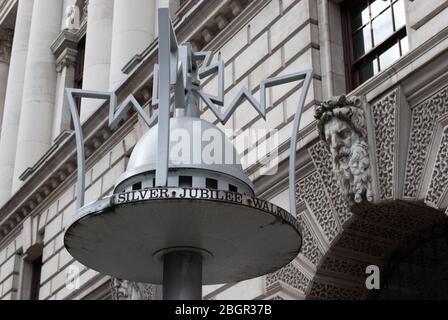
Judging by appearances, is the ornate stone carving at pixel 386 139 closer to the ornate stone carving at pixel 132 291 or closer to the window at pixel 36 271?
the ornate stone carving at pixel 132 291

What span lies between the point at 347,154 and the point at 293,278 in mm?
2178

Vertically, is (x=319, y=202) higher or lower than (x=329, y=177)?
lower

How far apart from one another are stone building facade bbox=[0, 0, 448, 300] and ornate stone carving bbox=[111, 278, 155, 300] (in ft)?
0.12

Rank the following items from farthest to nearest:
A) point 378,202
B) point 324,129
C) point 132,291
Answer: point 132,291 → point 324,129 → point 378,202

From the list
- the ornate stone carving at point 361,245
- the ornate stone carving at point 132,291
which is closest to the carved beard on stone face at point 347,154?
the ornate stone carving at point 361,245

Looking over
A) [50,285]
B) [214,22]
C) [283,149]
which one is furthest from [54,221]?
[283,149]

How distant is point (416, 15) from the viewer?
475 inches

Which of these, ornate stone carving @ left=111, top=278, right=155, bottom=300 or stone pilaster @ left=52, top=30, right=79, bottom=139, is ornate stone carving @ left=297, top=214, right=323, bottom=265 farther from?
stone pilaster @ left=52, top=30, right=79, bottom=139

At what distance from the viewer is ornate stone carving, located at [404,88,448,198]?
11.3 metres

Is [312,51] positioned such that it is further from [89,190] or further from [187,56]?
[89,190]

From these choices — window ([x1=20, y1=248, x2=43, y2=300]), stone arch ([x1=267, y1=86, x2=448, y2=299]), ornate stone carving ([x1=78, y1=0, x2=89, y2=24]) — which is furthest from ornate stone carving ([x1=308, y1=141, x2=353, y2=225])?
ornate stone carving ([x1=78, y1=0, x2=89, y2=24])

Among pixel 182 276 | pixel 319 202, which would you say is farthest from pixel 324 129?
pixel 182 276

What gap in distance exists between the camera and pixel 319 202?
12922 millimetres

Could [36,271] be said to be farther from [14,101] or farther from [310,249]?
[310,249]
